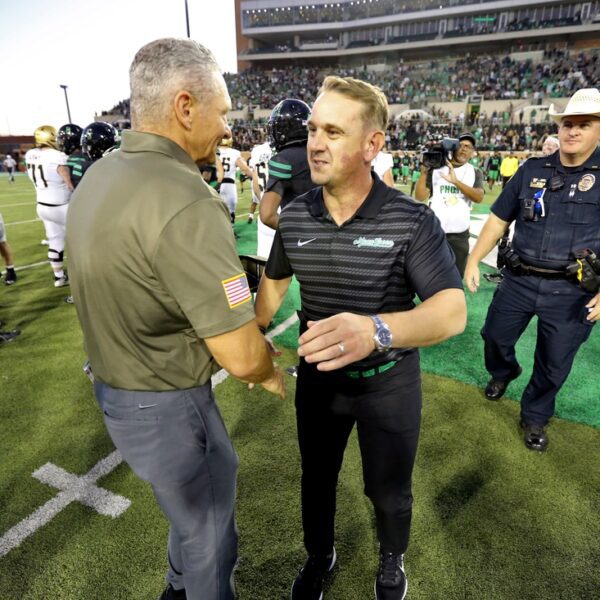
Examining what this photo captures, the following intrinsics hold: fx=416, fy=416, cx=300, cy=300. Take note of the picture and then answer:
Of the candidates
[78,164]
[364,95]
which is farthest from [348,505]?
[78,164]

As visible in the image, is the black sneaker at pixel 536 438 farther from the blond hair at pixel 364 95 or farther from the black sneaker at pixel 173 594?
the blond hair at pixel 364 95

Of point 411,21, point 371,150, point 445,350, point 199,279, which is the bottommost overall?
point 445,350

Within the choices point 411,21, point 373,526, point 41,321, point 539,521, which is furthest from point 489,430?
point 411,21

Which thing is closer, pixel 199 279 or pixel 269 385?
pixel 199 279

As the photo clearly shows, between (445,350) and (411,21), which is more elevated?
(411,21)

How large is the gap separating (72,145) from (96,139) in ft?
5.24

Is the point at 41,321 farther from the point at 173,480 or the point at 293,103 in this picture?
the point at 173,480

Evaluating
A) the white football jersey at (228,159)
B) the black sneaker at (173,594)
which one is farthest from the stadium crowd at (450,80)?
the black sneaker at (173,594)

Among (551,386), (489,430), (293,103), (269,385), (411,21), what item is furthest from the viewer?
(411,21)

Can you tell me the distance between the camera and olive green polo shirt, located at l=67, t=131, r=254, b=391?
1265 mm

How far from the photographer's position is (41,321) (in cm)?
587

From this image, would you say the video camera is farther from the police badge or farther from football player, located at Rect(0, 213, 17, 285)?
football player, located at Rect(0, 213, 17, 285)

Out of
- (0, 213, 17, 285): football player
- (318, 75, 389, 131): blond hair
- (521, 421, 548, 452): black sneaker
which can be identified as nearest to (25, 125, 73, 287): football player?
(0, 213, 17, 285): football player

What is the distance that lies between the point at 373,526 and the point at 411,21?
6544 centimetres
